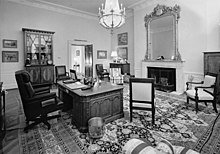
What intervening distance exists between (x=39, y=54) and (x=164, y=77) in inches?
218

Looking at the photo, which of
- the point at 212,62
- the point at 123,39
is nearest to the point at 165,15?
the point at 212,62

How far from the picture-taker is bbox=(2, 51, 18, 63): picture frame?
18.9 ft

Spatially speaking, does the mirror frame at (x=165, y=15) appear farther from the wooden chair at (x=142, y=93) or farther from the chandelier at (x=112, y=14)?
the wooden chair at (x=142, y=93)

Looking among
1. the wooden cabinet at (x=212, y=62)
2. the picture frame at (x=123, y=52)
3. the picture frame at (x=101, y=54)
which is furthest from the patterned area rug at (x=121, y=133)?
the picture frame at (x=101, y=54)

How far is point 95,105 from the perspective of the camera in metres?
2.58

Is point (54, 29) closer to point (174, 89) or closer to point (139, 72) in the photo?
point (139, 72)

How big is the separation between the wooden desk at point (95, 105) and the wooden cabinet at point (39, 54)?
3.78 m

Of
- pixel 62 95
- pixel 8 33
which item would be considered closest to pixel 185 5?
pixel 62 95

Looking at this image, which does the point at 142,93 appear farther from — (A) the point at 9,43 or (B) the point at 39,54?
(A) the point at 9,43

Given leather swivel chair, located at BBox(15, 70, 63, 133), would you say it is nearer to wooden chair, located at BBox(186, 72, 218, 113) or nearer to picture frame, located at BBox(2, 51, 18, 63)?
wooden chair, located at BBox(186, 72, 218, 113)

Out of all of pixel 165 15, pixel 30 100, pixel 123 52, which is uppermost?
pixel 165 15

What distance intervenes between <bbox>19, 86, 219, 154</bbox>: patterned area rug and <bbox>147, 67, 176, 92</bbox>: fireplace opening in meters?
Answer: 2.27

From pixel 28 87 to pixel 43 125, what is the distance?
839mm

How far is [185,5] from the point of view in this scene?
502 cm
